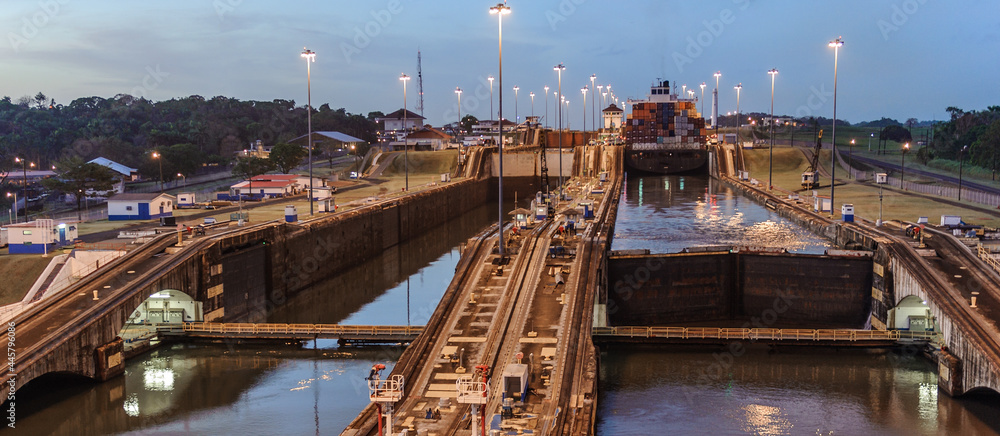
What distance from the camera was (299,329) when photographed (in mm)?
45750

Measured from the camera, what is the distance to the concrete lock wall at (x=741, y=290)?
52.2m

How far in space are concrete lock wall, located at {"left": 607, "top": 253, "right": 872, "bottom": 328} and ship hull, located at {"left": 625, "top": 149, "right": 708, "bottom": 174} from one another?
99.6m

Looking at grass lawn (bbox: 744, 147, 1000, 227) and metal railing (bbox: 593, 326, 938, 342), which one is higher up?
grass lawn (bbox: 744, 147, 1000, 227)

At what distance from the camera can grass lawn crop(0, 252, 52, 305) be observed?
44.2m

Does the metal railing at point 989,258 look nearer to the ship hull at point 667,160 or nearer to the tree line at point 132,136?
the tree line at point 132,136

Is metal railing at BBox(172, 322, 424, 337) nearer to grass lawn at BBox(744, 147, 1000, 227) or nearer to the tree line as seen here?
grass lawn at BBox(744, 147, 1000, 227)

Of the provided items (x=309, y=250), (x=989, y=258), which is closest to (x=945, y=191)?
(x=989, y=258)

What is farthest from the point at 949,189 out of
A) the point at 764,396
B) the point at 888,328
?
the point at 764,396

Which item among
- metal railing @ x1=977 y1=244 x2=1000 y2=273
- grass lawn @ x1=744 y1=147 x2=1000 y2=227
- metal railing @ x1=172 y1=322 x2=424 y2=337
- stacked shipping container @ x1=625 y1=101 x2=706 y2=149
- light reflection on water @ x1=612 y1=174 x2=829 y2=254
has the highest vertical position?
stacked shipping container @ x1=625 y1=101 x2=706 y2=149

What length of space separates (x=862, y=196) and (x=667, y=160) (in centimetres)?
6314

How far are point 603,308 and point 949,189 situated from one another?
54.3 m

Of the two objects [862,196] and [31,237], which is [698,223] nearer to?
[862,196]

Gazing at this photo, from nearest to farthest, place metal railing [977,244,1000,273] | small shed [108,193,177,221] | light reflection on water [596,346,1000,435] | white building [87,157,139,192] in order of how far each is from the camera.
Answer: light reflection on water [596,346,1000,435] < metal railing [977,244,1000,273] < small shed [108,193,177,221] < white building [87,157,139,192]

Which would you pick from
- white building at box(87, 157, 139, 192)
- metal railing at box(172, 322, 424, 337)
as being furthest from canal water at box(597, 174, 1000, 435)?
white building at box(87, 157, 139, 192)
